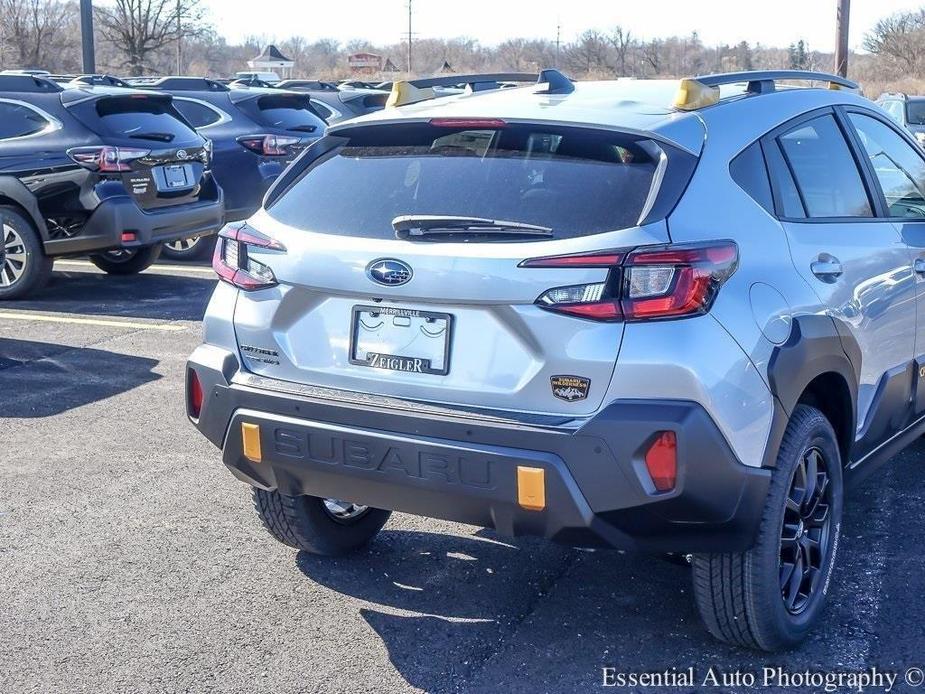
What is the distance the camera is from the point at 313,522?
13.7 ft

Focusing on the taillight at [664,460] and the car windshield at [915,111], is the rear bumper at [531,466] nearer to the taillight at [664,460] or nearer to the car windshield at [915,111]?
the taillight at [664,460]

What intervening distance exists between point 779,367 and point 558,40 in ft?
333

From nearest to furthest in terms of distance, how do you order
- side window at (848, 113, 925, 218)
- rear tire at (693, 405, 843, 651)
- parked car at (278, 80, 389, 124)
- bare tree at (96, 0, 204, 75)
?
rear tire at (693, 405, 843, 651), side window at (848, 113, 925, 218), parked car at (278, 80, 389, 124), bare tree at (96, 0, 204, 75)

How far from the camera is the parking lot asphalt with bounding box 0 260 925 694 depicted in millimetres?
3533

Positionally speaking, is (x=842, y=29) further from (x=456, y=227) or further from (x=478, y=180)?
(x=456, y=227)

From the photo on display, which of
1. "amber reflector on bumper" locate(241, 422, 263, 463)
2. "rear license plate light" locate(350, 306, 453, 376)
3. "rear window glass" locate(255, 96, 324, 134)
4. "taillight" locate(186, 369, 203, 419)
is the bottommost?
"amber reflector on bumper" locate(241, 422, 263, 463)

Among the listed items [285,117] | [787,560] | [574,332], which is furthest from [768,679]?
[285,117]

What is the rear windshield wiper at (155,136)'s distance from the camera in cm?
957

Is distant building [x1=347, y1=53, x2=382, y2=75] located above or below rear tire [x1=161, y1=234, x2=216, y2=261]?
above

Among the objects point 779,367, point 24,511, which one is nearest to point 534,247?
point 779,367

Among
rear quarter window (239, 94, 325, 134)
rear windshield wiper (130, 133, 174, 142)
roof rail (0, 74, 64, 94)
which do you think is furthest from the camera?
Answer: rear quarter window (239, 94, 325, 134)

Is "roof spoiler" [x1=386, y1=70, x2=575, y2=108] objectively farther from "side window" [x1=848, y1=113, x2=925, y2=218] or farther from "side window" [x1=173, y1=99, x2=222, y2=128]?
"side window" [x1=173, y1=99, x2=222, y2=128]

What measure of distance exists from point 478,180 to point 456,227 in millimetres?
212

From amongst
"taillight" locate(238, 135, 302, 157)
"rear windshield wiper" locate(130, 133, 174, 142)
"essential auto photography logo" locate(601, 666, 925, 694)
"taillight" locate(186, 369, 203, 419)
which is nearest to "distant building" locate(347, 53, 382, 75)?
"taillight" locate(238, 135, 302, 157)
